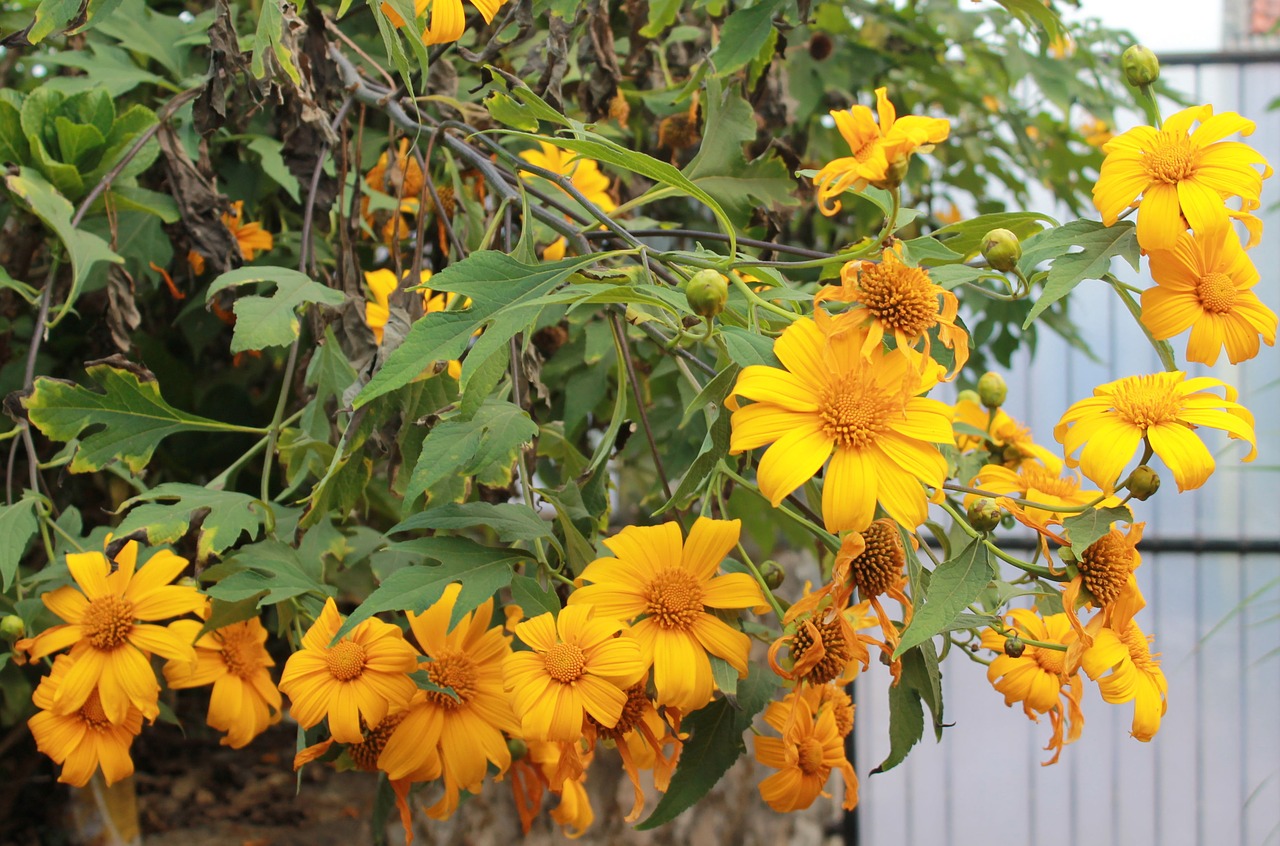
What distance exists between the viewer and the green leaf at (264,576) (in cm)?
48

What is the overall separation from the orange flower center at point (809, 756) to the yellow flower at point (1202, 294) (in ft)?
0.72

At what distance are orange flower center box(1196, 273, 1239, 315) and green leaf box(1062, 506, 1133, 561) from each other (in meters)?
0.09

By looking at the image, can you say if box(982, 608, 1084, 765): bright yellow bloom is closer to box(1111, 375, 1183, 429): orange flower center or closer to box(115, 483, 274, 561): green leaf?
box(1111, 375, 1183, 429): orange flower center

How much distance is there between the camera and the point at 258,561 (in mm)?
488

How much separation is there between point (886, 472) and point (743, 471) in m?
0.12

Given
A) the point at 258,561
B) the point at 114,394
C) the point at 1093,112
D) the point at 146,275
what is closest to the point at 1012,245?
the point at 258,561

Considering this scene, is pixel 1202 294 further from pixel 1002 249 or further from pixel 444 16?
pixel 444 16

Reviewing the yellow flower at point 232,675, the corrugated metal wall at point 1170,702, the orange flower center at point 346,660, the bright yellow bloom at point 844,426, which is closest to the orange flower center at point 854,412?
the bright yellow bloom at point 844,426

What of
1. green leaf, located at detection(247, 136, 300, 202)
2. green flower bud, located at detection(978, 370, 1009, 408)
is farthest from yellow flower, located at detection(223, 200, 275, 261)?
green flower bud, located at detection(978, 370, 1009, 408)

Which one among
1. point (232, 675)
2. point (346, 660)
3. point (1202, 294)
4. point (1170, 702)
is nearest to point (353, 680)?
point (346, 660)

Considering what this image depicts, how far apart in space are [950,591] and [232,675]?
356 mm

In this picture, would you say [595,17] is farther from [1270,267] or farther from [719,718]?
[1270,267]

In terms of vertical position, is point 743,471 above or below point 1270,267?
below

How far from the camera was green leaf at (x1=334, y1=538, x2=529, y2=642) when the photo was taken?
42cm
